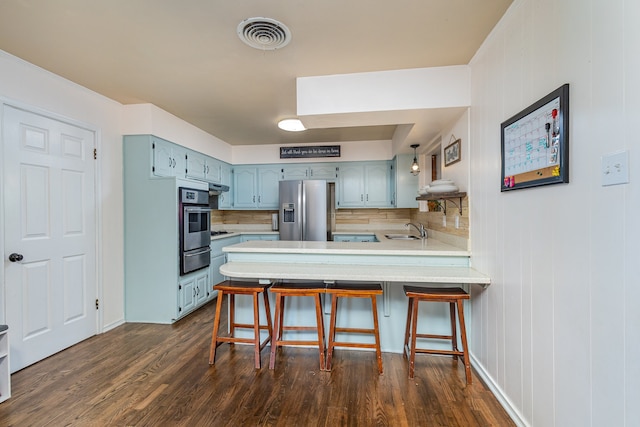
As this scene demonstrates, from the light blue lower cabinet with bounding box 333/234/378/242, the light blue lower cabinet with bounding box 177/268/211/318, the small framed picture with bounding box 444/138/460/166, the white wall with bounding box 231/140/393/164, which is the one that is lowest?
the light blue lower cabinet with bounding box 177/268/211/318

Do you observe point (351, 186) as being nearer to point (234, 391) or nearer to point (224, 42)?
point (224, 42)

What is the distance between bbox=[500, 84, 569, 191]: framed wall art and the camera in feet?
4.01

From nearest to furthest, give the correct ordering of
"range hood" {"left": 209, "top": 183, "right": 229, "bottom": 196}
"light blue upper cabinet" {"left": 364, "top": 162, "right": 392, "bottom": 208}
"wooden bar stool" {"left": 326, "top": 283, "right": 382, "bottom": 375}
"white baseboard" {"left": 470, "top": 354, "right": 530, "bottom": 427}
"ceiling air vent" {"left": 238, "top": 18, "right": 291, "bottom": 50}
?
1. "white baseboard" {"left": 470, "top": 354, "right": 530, "bottom": 427}
2. "ceiling air vent" {"left": 238, "top": 18, "right": 291, "bottom": 50}
3. "wooden bar stool" {"left": 326, "top": 283, "right": 382, "bottom": 375}
4. "range hood" {"left": 209, "top": 183, "right": 229, "bottom": 196}
5. "light blue upper cabinet" {"left": 364, "top": 162, "right": 392, "bottom": 208}

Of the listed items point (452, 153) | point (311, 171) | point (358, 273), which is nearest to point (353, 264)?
point (358, 273)

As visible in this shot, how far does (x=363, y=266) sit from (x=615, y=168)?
1676mm

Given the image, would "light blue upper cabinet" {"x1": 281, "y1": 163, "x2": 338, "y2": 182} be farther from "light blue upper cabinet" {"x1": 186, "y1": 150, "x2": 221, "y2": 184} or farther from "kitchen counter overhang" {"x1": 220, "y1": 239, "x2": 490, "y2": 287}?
"kitchen counter overhang" {"x1": 220, "y1": 239, "x2": 490, "y2": 287}

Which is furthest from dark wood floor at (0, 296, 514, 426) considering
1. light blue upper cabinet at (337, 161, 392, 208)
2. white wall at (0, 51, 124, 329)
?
light blue upper cabinet at (337, 161, 392, 208)

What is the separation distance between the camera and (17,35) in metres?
1.91

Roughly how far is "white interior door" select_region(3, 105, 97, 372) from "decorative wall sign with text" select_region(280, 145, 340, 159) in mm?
2619

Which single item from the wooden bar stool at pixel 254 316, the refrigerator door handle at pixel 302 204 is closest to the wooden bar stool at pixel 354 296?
the wooden bar stool at pixel 254 316

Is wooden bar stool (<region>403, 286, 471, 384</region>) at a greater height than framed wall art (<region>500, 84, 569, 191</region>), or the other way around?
framed wall art (<region>500, 84, 569, 191</region>)

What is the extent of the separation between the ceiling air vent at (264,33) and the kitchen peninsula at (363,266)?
5.21 feet

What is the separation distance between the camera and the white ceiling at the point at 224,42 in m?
1.65

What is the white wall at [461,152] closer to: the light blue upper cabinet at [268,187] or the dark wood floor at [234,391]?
the dark wood floor at [234,391]
